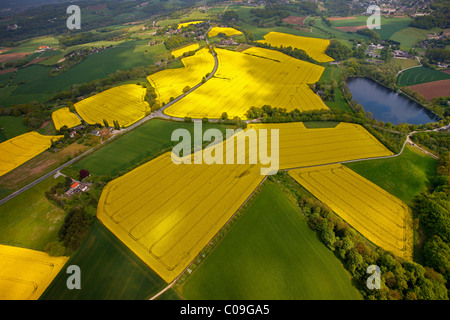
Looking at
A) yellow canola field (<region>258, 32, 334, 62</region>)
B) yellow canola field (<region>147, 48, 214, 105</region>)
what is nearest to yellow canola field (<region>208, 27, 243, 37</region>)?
yellow canola field (<region>258, 32, 334, 62</region>)

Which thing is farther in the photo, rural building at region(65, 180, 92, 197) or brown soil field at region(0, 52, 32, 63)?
brown soil field at region(0, 52, 32, 63)

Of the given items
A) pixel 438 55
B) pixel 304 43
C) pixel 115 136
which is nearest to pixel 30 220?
pixel 115 136

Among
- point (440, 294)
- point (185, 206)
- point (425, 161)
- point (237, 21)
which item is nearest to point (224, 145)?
point (185, 206)

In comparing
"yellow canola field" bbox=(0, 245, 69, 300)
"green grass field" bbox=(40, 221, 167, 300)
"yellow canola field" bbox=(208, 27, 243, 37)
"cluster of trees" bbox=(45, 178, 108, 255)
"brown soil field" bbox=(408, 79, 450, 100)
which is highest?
"yellow canola field" bbox=(208, 27, 243, 37)

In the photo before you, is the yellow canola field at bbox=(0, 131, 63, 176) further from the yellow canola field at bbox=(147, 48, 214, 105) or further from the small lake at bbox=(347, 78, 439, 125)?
the small lake at bbox=(347, 78, 439, 125)

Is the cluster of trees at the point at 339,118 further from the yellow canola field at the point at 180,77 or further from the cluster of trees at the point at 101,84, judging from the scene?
the cluster of trees at the point at 101,84
